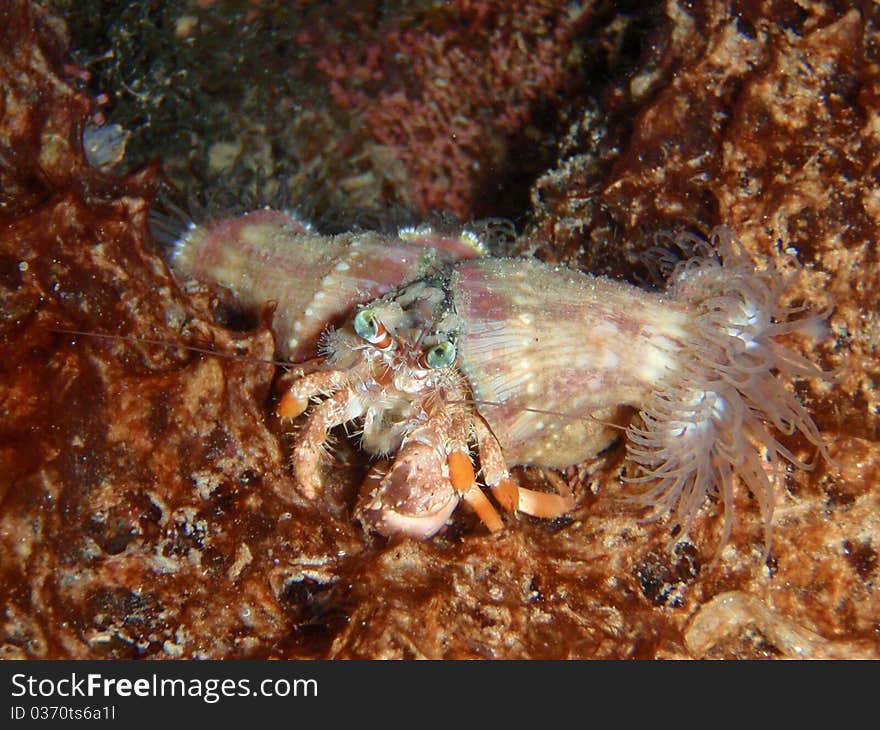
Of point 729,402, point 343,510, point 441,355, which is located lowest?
point 343,510

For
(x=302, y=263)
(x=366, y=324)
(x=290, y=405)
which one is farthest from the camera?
(x=302, y=263)

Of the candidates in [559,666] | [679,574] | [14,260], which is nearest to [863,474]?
[679,574]

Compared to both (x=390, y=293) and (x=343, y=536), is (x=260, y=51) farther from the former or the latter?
(x=343, y=536)

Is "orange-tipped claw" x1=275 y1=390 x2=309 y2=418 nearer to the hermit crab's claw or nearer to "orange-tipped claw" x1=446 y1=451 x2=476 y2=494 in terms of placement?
the hermit crab's claw

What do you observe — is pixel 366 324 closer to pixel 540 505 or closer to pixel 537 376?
Answer: pixel 537 376

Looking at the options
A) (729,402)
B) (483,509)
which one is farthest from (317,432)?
(729,402)

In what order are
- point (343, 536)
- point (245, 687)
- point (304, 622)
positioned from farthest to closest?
1. point (343, 536)
2. point (304, 622)
3. point (245, 687)

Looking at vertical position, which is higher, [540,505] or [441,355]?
[441,355]
